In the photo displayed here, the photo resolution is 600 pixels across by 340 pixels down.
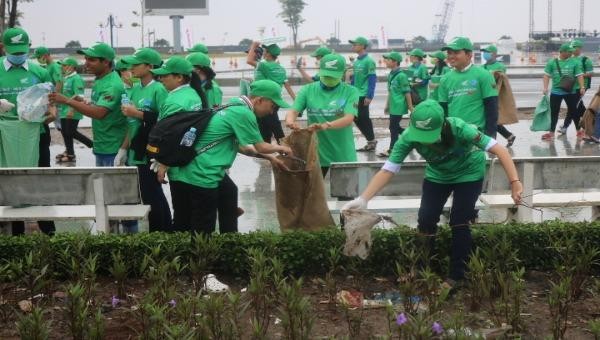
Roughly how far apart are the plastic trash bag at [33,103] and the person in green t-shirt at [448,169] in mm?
2956

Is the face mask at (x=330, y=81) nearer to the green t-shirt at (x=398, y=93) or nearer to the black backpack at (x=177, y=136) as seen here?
the black backpack at (x=177, y=136)

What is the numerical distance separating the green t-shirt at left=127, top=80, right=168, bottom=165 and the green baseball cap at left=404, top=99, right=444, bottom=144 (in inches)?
94.2

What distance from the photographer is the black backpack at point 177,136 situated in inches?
214

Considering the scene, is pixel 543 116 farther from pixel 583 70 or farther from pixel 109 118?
pixel 109 118

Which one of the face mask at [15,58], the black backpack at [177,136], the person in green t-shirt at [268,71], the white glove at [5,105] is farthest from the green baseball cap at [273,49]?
the black backpack at [177,136]

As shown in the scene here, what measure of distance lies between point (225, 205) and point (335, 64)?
1569 mm

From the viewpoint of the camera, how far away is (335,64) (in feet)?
22.5

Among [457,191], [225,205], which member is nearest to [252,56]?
[225,205]

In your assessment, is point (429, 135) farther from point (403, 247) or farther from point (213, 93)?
point (213, 93)

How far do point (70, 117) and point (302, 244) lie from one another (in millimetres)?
5927

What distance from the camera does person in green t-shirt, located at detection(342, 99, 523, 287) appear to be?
4.93 m

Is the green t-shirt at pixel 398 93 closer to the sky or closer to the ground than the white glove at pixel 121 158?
closer to the sky

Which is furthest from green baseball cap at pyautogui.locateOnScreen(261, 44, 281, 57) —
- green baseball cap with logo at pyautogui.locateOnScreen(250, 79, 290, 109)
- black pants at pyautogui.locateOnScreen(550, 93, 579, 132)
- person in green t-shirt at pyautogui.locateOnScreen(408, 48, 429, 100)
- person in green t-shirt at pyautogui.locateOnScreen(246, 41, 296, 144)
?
black pants at pyautogui.locateOnScreen(550, 93, 579, 132)

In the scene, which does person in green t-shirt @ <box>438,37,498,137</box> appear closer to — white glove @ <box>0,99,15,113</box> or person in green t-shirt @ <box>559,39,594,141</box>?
white glove @ <box>0,99,15,113</box>
